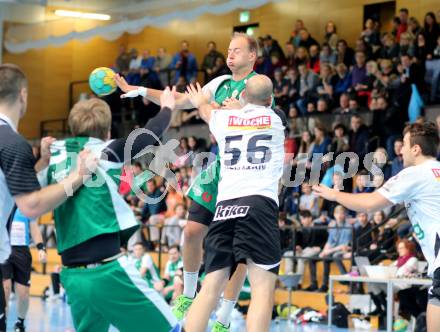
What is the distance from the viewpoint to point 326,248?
14727mm

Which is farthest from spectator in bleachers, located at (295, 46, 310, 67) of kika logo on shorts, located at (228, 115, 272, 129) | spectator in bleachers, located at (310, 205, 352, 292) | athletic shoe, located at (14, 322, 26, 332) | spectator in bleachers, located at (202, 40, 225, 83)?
kika logo on shorts, located at (228, 115, 272, 129)

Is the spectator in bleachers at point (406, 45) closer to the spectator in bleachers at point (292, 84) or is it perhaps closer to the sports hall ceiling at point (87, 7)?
the spectator in bleachers at point (292, 84)

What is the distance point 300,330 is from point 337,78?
25.1 feet

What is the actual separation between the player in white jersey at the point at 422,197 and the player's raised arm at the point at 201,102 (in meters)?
1.36

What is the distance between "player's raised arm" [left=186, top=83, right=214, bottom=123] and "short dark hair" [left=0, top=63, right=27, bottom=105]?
199cm

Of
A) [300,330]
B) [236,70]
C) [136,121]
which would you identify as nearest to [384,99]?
[300,330]

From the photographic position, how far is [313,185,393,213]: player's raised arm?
5.85 m

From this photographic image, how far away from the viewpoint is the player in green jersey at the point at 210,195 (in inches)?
279

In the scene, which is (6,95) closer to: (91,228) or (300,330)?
Answer: (91,228)

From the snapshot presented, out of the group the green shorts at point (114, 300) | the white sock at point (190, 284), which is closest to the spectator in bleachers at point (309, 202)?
the white sock at point (190, 284)

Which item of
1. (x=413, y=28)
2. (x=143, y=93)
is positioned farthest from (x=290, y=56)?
(x=143, y=93)

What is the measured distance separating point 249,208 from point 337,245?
28.7ft

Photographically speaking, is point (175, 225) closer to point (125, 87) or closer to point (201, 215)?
point (201, 215)

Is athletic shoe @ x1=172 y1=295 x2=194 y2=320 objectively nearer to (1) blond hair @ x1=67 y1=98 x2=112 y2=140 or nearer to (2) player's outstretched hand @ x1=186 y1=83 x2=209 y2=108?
(2) player's outstretched hand @ x1=186 y1=83 x2=209 y2=108
